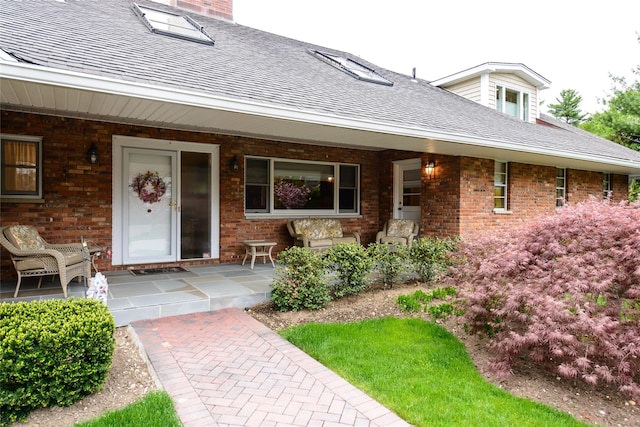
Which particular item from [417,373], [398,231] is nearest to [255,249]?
[398,231]

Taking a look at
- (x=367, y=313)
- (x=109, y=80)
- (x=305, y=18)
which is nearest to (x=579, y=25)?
(x=305, y=18)

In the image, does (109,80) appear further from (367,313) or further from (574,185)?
(574,185)

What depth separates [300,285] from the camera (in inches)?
205

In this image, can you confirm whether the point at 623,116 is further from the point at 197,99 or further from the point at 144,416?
the point at 144,416

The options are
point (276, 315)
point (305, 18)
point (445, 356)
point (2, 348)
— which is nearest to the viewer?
point (2, 348)

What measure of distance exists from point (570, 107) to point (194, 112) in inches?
1576

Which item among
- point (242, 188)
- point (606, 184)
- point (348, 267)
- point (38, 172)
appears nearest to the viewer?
point (348, 267)

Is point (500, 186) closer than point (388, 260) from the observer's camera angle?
No

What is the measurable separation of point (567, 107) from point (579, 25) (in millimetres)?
20671

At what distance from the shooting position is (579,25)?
60.5 ft

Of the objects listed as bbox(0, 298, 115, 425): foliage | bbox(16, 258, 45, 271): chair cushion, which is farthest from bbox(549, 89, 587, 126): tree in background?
bbox(0, 298, 115, 425): foliage

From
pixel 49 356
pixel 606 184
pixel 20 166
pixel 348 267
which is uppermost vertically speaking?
pixel 606 184

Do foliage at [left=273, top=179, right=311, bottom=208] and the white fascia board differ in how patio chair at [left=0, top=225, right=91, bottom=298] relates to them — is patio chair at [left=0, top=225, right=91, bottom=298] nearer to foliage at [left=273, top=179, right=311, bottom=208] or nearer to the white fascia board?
the white fascia board

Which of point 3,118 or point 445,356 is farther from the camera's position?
point 3,118
